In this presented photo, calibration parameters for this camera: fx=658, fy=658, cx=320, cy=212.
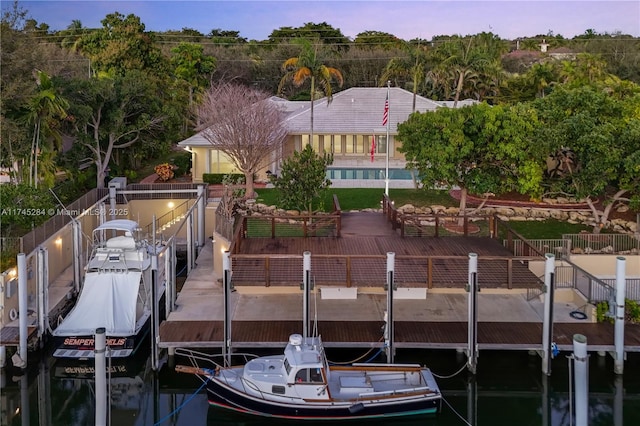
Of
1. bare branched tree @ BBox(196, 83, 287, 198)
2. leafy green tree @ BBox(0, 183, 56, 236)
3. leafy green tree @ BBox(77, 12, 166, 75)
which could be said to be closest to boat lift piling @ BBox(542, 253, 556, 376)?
leafy green tree @ BBox(0, 183, 56, 236)

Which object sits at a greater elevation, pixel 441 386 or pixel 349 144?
pixel 349 144

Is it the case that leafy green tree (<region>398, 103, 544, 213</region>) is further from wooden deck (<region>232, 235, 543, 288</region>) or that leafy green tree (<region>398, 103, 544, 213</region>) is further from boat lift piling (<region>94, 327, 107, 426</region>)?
boat lift piling (<region>94, 327, 107, 426</region>)

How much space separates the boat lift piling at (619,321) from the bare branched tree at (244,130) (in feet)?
71.8

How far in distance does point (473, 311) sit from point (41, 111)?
21480 millimetres

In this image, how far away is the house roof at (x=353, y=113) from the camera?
42562 millimetres

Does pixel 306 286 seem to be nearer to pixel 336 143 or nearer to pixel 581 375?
pixel 581 375

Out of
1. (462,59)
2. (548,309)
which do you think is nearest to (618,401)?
(548,309)

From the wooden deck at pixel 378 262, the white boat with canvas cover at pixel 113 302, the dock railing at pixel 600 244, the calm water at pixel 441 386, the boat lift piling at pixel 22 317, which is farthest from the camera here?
the dock railing at pixel 600 244

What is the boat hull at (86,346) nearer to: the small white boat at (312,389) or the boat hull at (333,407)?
the small white boat at (312,389)

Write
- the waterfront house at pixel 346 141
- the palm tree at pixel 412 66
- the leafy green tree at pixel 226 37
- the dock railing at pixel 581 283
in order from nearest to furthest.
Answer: the dock railing at pixel 581 283 < the palm tree at pixel 412 66 < the waterfront house at pixel 346 141 < the leafy green tree at pixel 226 37

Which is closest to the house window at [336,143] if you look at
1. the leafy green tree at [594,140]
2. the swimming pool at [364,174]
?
the swimming pool at [364,174]

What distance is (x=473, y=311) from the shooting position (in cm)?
1852

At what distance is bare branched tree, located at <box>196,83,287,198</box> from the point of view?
121ft

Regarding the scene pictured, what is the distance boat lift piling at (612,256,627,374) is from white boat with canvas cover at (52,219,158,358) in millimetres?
14284
